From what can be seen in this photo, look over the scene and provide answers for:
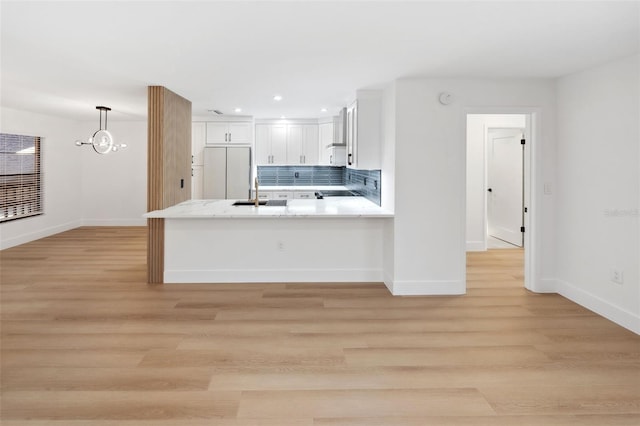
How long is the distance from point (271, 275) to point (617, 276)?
3.43 m

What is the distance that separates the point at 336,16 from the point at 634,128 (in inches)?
106

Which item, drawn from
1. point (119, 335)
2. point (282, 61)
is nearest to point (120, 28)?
point (282, 61)

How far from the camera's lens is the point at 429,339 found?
11.1ft

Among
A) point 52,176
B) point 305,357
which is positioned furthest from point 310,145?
point 305,357

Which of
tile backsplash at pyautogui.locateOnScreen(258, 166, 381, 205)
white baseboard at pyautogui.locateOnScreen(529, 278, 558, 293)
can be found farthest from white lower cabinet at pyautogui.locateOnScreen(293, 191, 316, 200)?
white baseboard at pyautogui.locateOnScreen(529, 278, 558, 293)

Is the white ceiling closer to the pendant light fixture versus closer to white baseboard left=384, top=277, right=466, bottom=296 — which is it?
the pendant light fixture

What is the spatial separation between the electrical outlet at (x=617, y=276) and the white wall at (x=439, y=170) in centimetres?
90

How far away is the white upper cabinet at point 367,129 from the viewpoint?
516 centimetres

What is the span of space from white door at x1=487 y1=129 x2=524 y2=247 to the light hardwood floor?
122 inches

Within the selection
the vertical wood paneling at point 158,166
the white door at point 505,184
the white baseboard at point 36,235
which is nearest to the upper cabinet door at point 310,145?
the white door at point 505,184

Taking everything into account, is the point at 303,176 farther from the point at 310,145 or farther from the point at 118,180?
the point at 118,180

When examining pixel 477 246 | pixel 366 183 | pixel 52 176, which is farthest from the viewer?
pixel 52 176

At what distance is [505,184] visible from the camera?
26.0 feet

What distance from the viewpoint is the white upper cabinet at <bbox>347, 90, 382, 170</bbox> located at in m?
5.16
